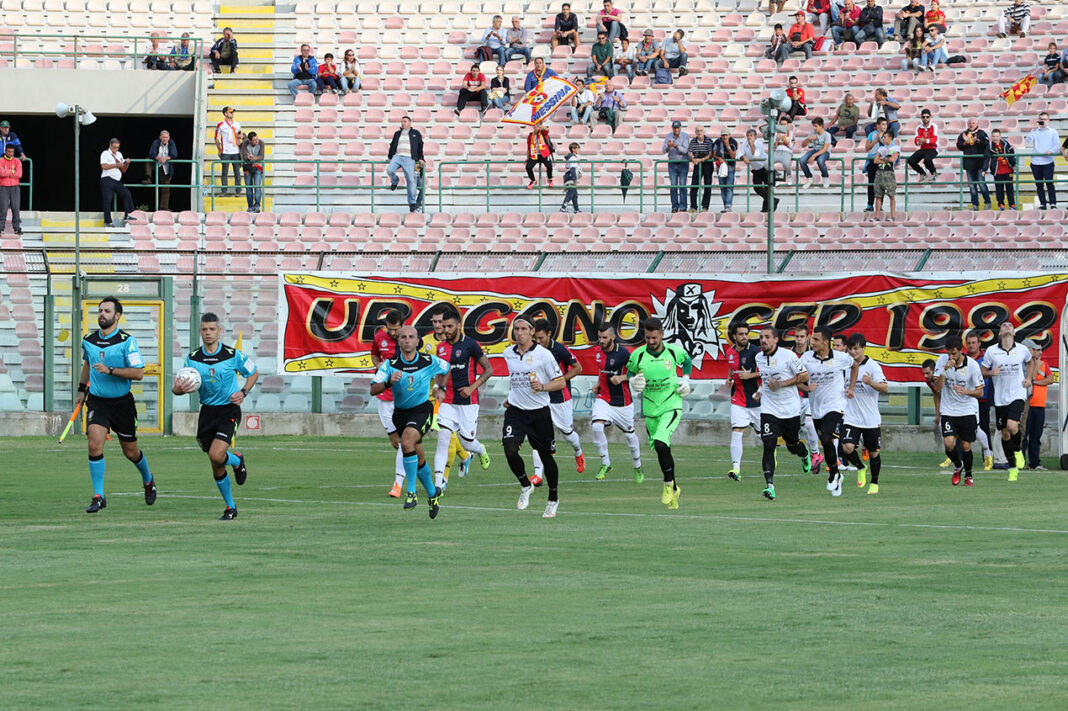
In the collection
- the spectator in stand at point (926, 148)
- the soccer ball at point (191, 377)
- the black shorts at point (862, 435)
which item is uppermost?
the spectator in stand at point (926, 148)

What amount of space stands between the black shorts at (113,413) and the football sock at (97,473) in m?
0.30

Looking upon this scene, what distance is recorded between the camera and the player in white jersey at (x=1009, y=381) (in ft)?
75.4

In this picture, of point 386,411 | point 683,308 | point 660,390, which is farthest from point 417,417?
point 683,308

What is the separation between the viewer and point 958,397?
21984 mm

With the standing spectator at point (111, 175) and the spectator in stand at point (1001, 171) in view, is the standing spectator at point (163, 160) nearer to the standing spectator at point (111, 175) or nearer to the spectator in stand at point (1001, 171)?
the standing spectator at point (111, 175)

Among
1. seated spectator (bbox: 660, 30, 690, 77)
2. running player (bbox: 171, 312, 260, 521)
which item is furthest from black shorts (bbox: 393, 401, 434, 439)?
seated spectator (bbox: 660, 30, 690, 77)

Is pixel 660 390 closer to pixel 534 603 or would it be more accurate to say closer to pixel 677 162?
pixel 534 603

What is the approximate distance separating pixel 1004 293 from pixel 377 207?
15249 millimetres

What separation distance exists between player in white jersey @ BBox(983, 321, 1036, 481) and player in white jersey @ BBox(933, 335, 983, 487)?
1144mm

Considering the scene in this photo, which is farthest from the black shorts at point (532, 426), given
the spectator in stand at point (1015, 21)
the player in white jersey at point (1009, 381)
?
the spectator in stand at point (1015, 21)

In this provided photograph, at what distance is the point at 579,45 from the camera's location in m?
42.2

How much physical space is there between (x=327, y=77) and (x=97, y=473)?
2578 cm

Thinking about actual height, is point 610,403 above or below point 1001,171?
below

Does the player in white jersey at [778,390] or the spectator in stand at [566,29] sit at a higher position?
the spectator in stand at [566,29]
